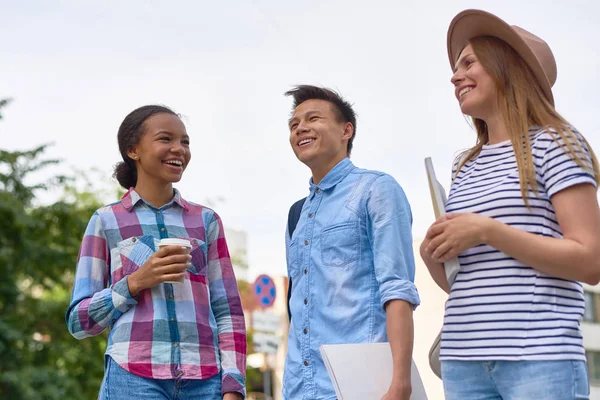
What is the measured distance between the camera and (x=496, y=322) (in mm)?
2188

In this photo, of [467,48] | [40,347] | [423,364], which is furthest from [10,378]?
[423,364]

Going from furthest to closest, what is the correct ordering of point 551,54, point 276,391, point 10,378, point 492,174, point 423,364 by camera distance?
point 276,391 → point 423,364 → point 10,378 → point 551,54 → point 492,174

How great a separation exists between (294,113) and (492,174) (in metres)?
1.21

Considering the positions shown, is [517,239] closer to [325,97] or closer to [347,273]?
[347,273]

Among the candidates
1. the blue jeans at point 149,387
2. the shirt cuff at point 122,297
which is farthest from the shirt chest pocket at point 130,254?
the blue jeans at point 149,387

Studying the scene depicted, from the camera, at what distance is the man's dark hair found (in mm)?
3445

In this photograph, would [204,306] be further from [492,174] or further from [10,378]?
[10,378]

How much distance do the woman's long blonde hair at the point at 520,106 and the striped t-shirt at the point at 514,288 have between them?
0.09 ft

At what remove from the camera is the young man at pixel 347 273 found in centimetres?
274

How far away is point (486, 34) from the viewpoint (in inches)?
101

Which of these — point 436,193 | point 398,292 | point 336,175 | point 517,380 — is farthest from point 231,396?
point 517,380

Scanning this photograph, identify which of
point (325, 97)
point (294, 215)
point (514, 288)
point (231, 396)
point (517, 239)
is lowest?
point (231, 396)

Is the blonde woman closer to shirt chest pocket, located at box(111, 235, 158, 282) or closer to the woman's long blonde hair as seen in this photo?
the woman's long blonde hair

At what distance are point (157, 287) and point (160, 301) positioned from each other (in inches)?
2.1
